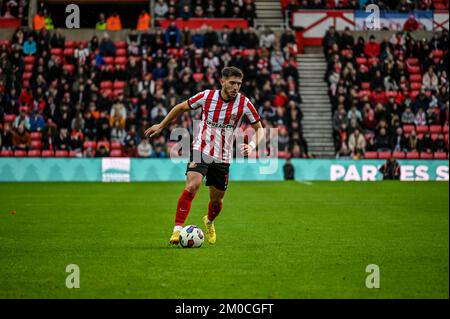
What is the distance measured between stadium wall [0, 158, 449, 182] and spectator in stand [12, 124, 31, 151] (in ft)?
3.23

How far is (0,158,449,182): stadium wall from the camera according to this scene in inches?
1046

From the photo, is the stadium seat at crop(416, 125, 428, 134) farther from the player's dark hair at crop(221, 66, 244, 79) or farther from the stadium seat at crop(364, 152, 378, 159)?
the player's dark hair at crop(221, 66, 244, 79)

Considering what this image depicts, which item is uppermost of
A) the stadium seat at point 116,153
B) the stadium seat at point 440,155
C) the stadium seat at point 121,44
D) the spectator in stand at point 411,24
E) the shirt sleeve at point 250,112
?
the spectator in stand at point 411,24

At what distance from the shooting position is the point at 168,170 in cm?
2694

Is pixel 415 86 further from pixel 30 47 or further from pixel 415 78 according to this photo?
pixel 30 47

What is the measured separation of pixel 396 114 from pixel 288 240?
1970cm

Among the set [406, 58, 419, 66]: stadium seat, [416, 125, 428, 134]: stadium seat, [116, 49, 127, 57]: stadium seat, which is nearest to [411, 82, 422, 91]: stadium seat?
[406, 58, 419, 66]: stadium seat

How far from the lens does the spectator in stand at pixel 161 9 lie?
35.0 m

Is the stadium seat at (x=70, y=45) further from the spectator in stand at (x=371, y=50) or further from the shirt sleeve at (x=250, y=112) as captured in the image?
the shirt sleeve at (x=250, y=112)

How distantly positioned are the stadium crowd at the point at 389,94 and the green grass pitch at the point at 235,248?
9496mm

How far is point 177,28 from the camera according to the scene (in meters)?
31.8

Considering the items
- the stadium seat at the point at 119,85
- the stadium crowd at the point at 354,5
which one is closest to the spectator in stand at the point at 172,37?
the stadium seat at the point at 119,85

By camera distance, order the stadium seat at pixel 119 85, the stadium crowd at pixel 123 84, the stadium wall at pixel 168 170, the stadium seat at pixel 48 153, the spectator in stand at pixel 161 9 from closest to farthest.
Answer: the stadium wall at pixel 168 170 → the stadium seat at pixel 48 153 → the stadium crowd at pixel 123 84 → the stadium seat at pixel 119 85 → the spectator in stand at pixel 161 9

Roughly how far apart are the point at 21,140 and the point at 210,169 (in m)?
18.3
